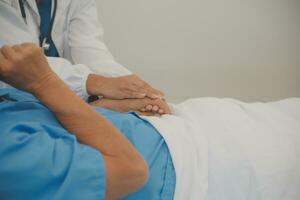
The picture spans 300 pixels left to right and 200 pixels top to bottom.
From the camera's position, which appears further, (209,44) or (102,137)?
(209,44)

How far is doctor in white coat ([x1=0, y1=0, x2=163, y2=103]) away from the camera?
1.02m

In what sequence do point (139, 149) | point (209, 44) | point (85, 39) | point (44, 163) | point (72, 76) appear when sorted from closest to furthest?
point (44, 163)
point (139, 149)
point (72, 76)
point (85, 39)
point (209, 44)

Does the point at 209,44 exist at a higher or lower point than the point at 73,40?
lower

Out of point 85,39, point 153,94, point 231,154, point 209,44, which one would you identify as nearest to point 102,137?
point 231,154

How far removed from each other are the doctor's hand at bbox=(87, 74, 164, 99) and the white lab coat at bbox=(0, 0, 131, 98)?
0.04 metres

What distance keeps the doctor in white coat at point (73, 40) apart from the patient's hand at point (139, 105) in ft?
0.05

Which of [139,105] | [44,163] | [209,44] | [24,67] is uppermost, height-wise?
[24,67]

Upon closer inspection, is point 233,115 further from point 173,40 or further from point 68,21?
point 173,40

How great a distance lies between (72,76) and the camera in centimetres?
106

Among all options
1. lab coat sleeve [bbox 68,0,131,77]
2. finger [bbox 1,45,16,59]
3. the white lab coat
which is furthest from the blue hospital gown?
lab coat sleeve [bbox 68,0,131,77]

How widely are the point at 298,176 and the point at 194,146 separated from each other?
28 centimetres

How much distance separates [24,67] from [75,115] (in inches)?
5.0

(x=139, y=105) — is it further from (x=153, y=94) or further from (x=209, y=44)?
(x=209, y=44)

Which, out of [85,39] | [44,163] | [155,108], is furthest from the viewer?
[85,39]
